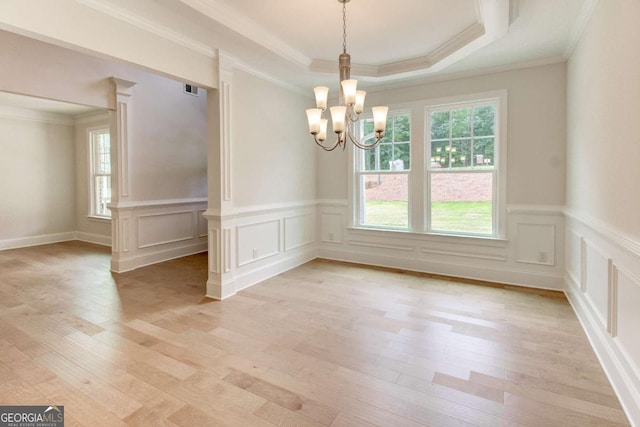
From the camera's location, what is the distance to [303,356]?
2377mm

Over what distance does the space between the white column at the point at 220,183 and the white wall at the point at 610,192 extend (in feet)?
10.7

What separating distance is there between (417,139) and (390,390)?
3403mm

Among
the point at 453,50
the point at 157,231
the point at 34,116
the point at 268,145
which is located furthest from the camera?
the point at 34,116

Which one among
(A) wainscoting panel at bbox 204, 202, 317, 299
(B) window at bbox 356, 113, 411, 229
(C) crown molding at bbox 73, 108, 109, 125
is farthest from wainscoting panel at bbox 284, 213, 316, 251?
(C) crown molding at bbox 73, 108, 109, 125

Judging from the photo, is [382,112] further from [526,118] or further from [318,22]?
[526,118]

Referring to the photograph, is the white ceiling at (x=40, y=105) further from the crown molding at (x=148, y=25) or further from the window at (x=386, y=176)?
the window at (x=386, y=176)

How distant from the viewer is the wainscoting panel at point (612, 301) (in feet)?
5.78

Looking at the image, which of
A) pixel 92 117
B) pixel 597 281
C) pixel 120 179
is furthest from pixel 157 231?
pixel 597 281

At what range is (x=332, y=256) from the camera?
209 inches

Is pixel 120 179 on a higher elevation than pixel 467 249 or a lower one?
higher

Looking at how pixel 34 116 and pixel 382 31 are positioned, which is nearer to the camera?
pixel 382 31

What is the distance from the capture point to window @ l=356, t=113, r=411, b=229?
464 centimetres

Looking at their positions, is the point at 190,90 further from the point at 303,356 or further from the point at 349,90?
the point at 303,356

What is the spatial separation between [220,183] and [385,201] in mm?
2467
